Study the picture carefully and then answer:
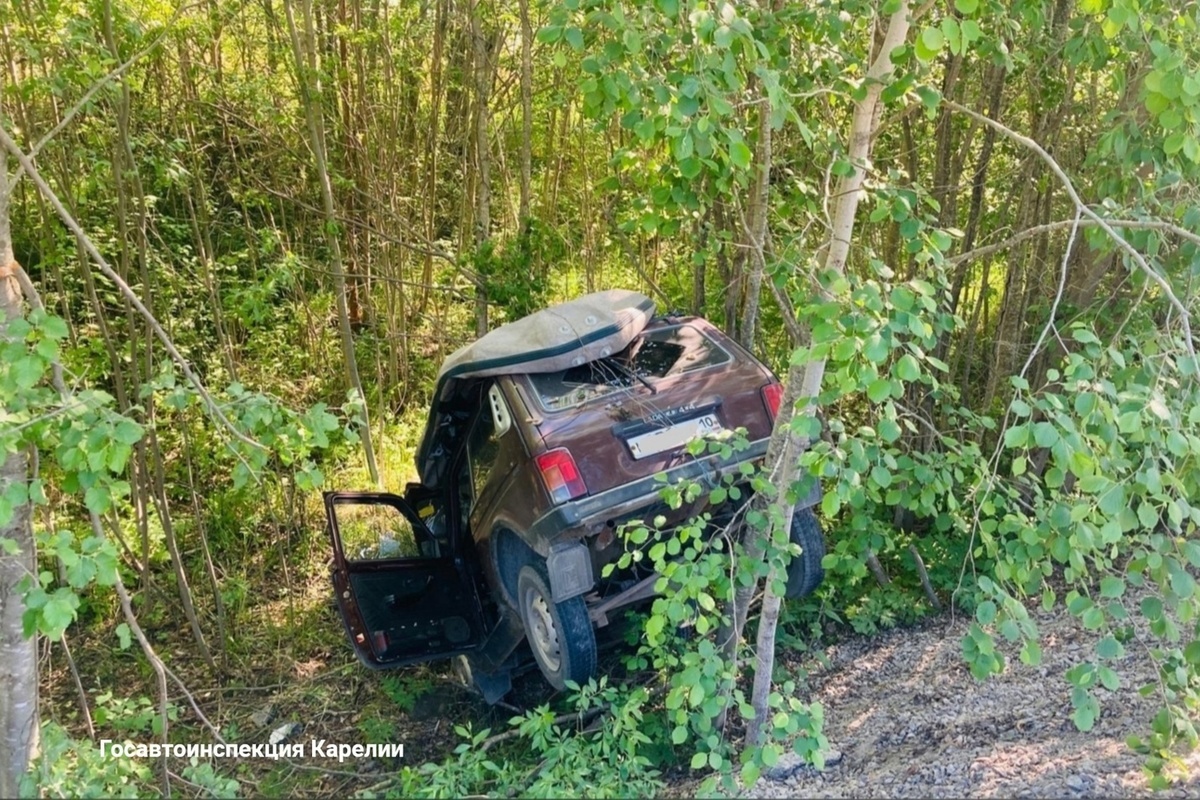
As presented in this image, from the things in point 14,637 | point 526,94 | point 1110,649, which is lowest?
point 14,637

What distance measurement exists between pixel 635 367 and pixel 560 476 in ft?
3.09

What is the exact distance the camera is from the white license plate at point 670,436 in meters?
4.35

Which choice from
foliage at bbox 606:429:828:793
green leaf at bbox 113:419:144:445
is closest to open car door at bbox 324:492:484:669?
foliage at bbox 606:429:828:793

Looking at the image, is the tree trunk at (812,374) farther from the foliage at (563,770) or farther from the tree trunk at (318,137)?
the tree trunk at (318,137)

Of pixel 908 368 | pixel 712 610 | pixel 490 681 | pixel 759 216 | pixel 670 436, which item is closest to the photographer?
pixel 908 368

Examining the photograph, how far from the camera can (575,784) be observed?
→ 12.1ft

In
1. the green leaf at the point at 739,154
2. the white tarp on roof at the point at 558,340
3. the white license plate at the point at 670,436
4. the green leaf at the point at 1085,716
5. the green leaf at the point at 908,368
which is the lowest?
the green leaf at the point at 1085,716

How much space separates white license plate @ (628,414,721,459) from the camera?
4352 mm

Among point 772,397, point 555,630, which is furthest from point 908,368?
point 555,630

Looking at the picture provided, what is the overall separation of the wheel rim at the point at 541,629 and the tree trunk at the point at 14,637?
2296 mm

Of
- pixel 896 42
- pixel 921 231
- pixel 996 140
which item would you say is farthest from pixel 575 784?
pixel 996 140

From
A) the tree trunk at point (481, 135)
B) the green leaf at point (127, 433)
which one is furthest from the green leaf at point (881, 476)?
the tree trunk at point (481, 135)

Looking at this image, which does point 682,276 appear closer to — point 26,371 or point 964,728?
point 964,728

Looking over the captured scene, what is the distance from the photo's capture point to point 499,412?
4.74 meters
